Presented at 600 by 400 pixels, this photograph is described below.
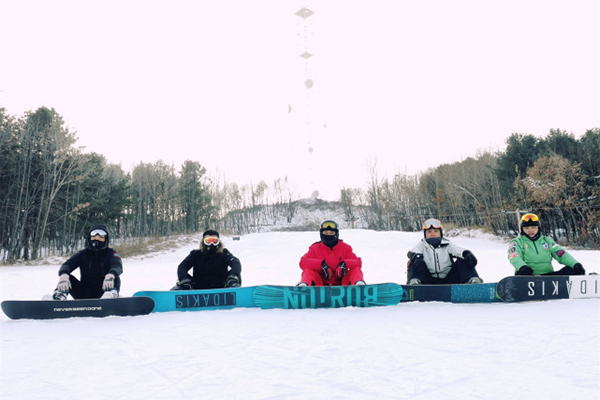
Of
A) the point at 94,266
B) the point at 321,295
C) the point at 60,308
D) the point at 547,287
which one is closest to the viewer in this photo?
the point at 60,308

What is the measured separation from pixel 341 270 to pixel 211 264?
185 centimetres

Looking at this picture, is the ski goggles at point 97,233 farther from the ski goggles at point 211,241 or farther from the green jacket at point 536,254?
the green jacket at point 536,254

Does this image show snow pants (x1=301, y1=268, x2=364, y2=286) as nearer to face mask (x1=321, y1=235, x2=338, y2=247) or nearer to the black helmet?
face mask (x1=321, y1=235, x2=338, y2=247)

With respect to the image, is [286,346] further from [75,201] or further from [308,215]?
[308,215]

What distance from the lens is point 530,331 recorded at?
329 centimetres

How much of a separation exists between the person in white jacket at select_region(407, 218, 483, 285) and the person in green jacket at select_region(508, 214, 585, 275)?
68 cm

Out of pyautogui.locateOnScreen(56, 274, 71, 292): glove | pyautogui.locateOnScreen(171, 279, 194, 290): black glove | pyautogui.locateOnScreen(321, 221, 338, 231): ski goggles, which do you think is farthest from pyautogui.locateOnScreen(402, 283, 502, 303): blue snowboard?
pyautogui.locateOnScreen(56, 274, 71, 292): glove

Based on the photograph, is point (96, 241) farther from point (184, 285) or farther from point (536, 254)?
point (536, 254)

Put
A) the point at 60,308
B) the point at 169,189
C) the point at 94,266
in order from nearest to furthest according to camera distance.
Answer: the point at 60,308, the point at 94,266, the point at 169,189

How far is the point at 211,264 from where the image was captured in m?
5.25

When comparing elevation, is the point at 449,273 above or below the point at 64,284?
below

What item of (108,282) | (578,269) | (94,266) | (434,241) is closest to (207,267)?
(108,282)

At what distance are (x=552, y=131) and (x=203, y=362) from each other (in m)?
26.1

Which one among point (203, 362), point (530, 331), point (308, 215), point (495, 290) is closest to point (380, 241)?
point (495, 290)
